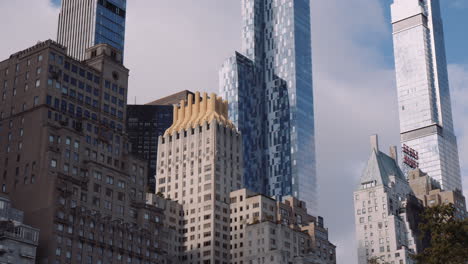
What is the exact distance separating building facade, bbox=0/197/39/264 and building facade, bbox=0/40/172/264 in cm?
760

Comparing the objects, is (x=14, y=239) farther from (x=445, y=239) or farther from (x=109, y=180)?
(x=445, y=239)

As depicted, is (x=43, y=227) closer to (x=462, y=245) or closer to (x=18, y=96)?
(x=18, y=96)

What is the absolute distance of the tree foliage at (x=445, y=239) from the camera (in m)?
71.4

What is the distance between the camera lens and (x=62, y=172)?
7210 inches

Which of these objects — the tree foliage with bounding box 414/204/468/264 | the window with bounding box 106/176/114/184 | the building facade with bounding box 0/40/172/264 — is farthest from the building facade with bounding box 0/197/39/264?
the tree foliage with bounding box 414/204/468/264

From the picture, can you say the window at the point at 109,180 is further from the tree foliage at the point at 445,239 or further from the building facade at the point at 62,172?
the tree foliage at the point at 445,239

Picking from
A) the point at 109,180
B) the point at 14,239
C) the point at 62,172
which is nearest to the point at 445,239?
the point at 14,239

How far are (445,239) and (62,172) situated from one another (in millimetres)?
125353

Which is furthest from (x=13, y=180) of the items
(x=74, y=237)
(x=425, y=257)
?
(x=425, y=257)

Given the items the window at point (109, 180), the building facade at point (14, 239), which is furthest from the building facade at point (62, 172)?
the building facade at point (14, 239)

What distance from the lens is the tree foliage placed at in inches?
2813

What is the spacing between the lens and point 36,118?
18800cm

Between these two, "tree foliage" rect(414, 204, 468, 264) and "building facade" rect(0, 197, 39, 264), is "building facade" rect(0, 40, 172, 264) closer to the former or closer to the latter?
"building facade" rect(0, 197, 39, 264)

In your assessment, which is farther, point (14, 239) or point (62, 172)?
point (62, 172)
